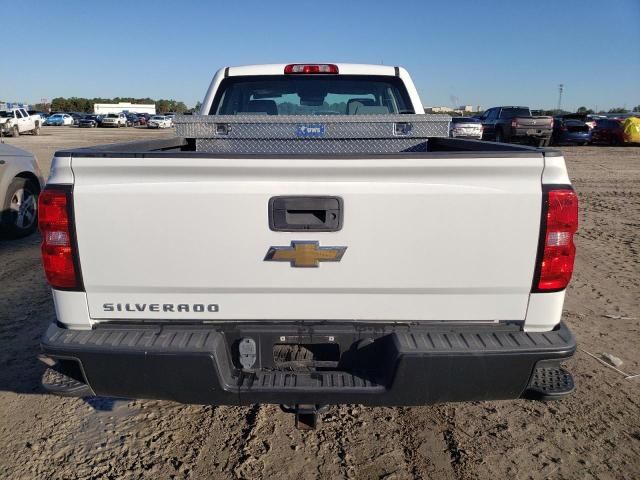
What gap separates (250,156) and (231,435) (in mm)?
1705

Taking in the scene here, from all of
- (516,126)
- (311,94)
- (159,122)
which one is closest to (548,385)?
(311,94)

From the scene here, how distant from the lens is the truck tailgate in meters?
2.15

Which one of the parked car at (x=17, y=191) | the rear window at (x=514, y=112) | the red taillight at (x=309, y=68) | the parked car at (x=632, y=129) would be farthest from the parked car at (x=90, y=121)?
the red taillight at (x=309, y=68)

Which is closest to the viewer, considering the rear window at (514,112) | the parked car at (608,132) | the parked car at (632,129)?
the rear window at (514,112)

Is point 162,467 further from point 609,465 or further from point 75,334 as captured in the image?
point 609,465

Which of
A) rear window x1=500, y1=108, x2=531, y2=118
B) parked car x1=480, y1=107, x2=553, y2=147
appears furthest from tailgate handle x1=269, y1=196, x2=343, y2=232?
rear window x1=500, y1=108, x2=531, y2=118

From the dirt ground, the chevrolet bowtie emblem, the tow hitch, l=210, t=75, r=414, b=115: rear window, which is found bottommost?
the dirt ground

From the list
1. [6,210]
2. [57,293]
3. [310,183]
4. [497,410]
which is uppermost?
[310,183]

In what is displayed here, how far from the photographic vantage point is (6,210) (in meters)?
6.77

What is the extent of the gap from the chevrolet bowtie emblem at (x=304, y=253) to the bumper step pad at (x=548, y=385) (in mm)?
1078

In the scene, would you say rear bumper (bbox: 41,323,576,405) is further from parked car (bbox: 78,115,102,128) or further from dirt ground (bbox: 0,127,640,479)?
parked car (bbox: 78,115,102,128)

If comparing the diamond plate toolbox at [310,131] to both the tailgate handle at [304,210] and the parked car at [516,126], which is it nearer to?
the tailgate handle at [304,210]

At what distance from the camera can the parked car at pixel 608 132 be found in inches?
988

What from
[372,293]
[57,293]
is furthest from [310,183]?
[57,293]
